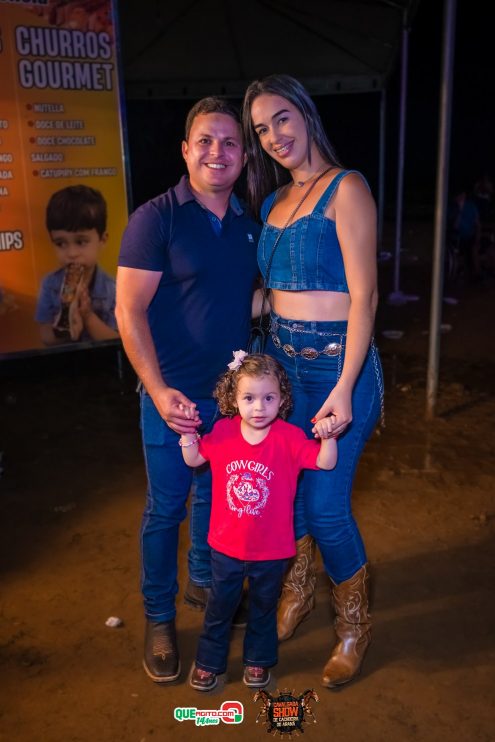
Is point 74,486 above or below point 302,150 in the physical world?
below

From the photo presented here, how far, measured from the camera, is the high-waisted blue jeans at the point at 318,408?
8.54ft

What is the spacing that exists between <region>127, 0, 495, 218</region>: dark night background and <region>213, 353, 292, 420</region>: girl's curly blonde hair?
61.5ft

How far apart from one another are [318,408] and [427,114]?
24.9m

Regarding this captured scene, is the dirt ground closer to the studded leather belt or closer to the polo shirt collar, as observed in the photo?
the studded leather belt

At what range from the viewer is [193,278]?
8.63ft

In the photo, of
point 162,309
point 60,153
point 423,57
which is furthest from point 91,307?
point 423,57

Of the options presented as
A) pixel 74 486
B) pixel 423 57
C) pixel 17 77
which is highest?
pixel 423 57

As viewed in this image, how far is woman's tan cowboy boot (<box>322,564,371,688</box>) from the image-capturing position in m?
2.79

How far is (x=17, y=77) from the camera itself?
5.22 meters

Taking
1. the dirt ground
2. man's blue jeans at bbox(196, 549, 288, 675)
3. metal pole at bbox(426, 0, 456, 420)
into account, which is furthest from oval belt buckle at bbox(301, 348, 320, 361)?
metal pole at bbox(426, 0, 456, 420)

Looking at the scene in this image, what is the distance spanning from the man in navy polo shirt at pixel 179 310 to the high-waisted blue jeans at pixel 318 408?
27 centimetres

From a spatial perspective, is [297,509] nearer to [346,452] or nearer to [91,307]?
[346,452]

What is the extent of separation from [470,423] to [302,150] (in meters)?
3.42

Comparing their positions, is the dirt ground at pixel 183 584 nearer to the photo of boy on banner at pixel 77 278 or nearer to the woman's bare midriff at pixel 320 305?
the photo of boy on banner at pixel 77 278
